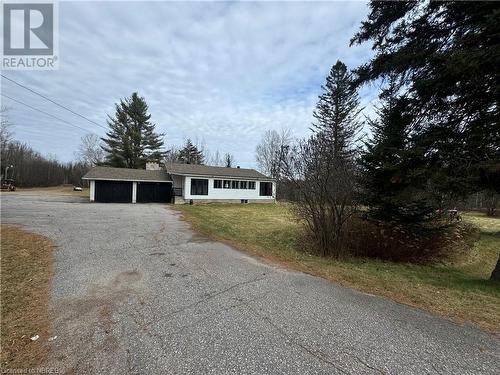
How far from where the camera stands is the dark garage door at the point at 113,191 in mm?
24156

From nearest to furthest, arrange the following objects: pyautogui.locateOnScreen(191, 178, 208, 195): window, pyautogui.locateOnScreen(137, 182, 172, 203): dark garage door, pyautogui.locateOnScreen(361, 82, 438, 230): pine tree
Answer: pyautogui.locateOnScreen(361, 82, 438, 230): pine tree
pyautogui.locateOnScreen(191, 178, 208, 195): window
pyautogui.locateOnScreen(137, 182, 172, 203): dark garage door

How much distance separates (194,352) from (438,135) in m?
6.83

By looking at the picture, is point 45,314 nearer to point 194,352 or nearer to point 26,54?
point 194,352

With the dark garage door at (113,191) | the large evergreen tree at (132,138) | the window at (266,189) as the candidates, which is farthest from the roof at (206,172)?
the large evergreen tree at (132,138)

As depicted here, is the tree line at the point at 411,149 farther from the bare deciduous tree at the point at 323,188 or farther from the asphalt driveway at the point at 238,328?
the asphalt driveway at the point at 238,328

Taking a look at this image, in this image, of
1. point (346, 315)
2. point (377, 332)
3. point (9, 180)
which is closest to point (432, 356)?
point (377, 332)

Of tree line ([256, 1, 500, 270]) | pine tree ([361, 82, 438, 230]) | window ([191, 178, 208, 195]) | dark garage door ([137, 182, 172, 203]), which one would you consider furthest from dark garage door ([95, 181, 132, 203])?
pine tree ([361, 82, 438, 230])

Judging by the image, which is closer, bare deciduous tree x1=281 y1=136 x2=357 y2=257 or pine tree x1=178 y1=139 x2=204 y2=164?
bare deciduous tree x1=281 y1=136 x2=357 y2=257

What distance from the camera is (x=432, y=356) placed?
2676 mm

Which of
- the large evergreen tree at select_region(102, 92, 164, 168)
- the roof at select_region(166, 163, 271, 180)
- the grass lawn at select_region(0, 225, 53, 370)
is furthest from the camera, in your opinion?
the large evergreen tree at select_region(102, 92, 164, 168)

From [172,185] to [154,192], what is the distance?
1789mm

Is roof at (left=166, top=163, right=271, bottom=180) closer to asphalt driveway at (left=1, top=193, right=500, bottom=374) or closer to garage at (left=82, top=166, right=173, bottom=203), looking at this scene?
garage at (left=82, top=166, right=173, bottom=203)

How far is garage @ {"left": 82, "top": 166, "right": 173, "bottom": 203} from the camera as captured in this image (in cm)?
2406

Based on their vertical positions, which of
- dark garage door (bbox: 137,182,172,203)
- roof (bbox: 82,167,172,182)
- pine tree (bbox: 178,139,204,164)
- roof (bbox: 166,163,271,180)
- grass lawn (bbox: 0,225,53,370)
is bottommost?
grass lawn (bbox: 0,225,53,370)
